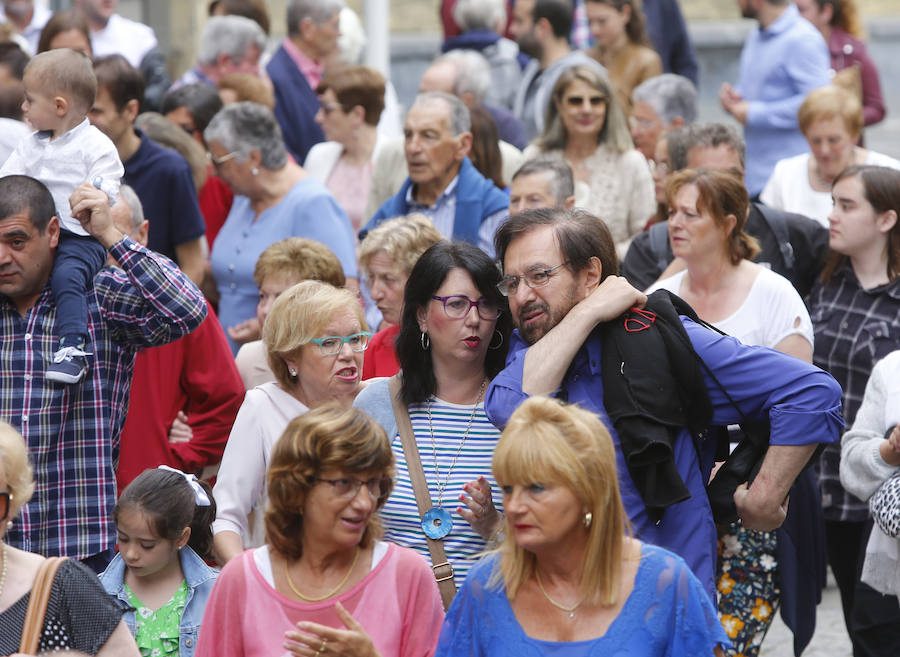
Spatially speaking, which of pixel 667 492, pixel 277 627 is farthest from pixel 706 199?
pixel 277 627

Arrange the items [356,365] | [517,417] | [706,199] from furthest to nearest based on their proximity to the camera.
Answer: [706,199]
[356,365]
[517,417]

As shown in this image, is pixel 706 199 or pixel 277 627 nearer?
pixel 277 627

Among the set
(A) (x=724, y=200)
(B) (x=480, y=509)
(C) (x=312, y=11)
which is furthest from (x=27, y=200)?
(C) (x=312, y=11)

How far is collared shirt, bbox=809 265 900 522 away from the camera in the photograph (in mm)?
6238

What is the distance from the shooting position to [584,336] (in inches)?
163

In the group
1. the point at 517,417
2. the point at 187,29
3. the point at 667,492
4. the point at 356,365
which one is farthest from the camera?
the point at 187,29

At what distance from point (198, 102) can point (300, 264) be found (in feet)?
10.7

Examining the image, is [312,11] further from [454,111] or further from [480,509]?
[480,509]

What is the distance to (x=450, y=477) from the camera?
14.3 feet

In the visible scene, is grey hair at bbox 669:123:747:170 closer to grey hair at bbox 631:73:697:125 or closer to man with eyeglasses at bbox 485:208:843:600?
grey hair at bbox 631:73:697:125

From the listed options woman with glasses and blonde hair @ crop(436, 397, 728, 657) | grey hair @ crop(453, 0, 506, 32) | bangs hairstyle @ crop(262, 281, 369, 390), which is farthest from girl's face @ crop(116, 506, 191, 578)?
grey hair @ crop(453, 0, 506, 32)

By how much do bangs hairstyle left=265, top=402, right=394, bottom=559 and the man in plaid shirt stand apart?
4.16ft

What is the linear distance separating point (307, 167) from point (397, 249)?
3.08 metres

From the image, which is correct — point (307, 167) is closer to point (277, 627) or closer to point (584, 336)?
point (584, 336)
